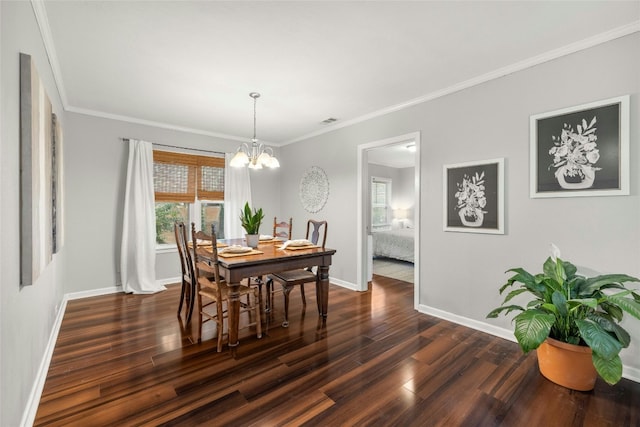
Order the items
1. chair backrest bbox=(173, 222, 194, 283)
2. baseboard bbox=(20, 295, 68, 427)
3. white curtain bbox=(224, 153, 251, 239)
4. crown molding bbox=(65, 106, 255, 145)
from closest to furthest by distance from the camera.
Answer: baseboard bbox=(20, 295, 68, 427) < chair backrest bbox=(173, 222, 194, 283) < crown molding bbox=(65, 106, 255, 145) < white curtain bbox=(224, 153, 251, 239)

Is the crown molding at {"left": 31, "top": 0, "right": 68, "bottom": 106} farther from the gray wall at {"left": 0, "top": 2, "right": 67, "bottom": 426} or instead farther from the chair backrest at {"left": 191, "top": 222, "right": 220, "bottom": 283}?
the chair backrest at {"left": 191, "top": 222, "right": 220, "bottom": 283}

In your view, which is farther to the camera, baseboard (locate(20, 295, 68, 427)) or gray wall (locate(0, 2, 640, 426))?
baseboard (locate(20, 295, 68, 427))

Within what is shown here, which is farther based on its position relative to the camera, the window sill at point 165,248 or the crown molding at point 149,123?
the window sill at point 165,248

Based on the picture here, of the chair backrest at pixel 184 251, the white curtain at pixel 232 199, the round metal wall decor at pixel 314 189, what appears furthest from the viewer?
the white curtain at pixel 232 199

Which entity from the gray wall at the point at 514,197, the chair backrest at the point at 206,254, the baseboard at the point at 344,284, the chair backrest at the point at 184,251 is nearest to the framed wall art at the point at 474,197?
the gray wall at the point at 514,197

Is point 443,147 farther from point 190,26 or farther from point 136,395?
point 136,395

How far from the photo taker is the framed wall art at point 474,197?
2783 millimetres

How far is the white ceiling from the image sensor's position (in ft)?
6.36

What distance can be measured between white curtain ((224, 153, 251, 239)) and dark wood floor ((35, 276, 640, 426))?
218cm

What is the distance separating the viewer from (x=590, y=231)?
2.29m

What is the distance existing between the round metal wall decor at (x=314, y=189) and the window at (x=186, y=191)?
143cm

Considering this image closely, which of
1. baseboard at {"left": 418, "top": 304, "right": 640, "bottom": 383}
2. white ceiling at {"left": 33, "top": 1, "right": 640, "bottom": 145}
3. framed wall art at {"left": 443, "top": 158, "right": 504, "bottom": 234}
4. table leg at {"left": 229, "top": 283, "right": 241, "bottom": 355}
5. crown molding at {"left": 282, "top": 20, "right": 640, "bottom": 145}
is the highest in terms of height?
white ceiling at {"left": 33, "top": 1, "right": 640, "bottom": 145}

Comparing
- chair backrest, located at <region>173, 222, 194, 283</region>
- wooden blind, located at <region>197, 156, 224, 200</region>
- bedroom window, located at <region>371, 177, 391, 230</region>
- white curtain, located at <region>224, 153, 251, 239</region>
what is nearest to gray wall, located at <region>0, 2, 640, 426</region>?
wooden blind, located at <region>197, 156, 224, 200</region>

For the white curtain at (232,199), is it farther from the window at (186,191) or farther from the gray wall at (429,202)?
the gray wall at (429,202)
